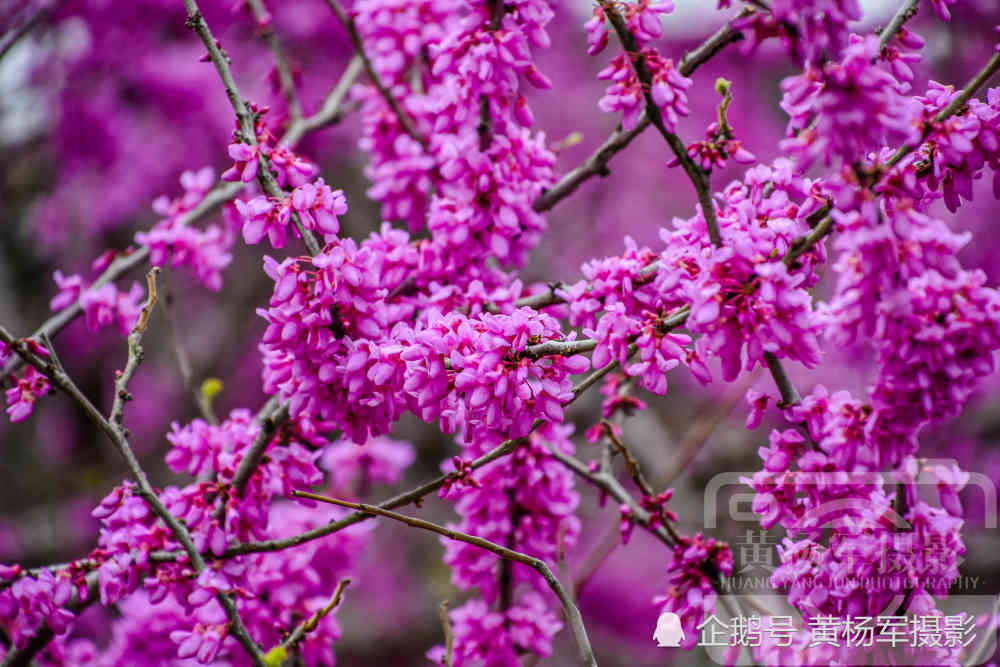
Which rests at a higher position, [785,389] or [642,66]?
[642,66]

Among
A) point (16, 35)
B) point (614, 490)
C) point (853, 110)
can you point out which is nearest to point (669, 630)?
point (614, 490)

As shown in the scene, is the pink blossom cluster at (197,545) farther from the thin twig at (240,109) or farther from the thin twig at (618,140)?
the thin twig at (618,140)

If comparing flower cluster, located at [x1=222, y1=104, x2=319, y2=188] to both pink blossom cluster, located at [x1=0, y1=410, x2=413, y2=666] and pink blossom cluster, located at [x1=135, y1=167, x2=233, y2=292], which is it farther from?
pink blossom cluster, located at [x1=135, y1=167, x2=233, y2=292]

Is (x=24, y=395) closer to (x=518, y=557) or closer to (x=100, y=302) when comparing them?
(x=100, y=302)

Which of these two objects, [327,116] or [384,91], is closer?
[384,91]

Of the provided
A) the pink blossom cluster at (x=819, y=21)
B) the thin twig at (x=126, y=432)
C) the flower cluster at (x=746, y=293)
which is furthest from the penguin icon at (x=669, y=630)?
the pink blossom cluster at (x=819, y=21)

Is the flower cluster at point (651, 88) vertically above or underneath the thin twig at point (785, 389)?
above

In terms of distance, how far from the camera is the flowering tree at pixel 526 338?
1.18 m

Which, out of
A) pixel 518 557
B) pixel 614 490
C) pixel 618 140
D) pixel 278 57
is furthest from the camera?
pixel 278 57

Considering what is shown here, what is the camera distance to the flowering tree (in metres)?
1.18

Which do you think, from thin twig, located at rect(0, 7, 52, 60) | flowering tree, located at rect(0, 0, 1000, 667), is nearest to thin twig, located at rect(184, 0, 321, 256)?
flowering tree, located at rect(0, 0, 1000, 667)

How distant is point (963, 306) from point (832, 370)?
3492mm

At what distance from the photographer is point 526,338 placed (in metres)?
1.29

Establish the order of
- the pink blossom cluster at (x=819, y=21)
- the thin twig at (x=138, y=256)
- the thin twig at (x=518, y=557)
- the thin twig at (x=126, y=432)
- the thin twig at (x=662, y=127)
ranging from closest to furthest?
1. the pink blossom cluster at (x=819, y=21)
2. the thin twig at (x=662, y=127)
3. the thin twig at (x=518, y=557)
4. the thin twig at (x=126, y=432)
5. the thin twig at (x=138, y=256)
